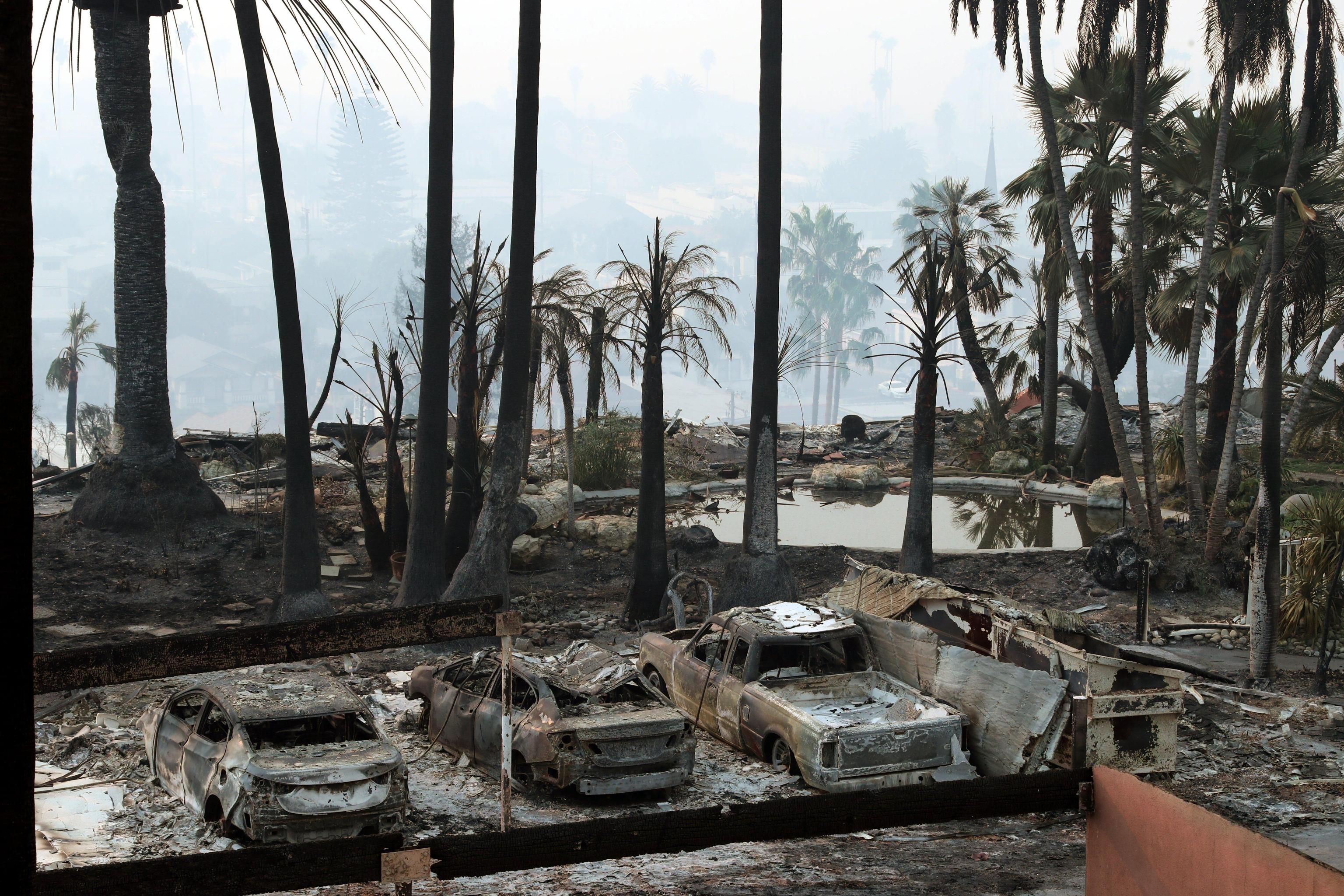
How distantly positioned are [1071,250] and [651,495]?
907cm

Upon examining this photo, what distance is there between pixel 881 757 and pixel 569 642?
6.85 meters

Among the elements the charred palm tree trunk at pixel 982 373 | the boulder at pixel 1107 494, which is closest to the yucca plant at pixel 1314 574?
the boulder at pixel 1107 494

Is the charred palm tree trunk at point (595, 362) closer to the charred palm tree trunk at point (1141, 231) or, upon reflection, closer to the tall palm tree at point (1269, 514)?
the charred palm tree trunk at point (1141, 231)

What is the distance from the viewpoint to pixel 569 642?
608 inches

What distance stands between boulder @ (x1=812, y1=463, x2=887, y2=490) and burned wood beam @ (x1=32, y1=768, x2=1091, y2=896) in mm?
26491

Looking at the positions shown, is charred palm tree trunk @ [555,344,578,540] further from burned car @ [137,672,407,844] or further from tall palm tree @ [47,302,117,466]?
tall palm tree @ [47,302,117,466]

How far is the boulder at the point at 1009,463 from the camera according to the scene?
3353cm

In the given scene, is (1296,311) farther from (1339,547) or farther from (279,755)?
(279,755)

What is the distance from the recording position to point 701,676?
11383mm

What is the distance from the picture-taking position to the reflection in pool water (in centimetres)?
2411

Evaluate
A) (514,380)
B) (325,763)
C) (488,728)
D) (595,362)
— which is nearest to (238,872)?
(325,763)

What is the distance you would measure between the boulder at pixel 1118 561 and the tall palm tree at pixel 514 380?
9.45 meters

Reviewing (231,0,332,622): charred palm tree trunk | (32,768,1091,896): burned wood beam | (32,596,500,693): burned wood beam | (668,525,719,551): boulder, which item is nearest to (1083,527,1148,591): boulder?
(668,525,719,551): boulder

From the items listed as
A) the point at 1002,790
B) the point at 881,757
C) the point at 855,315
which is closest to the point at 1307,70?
the point at 881,757
